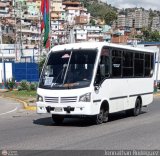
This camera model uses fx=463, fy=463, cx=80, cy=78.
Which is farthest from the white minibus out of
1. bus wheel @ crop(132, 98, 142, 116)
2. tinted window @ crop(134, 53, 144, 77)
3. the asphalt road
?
bus wheel @ crop(132, 98, 142, 116)

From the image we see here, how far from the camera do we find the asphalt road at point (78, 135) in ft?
36.2

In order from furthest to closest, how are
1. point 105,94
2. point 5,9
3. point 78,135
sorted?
point 5,9, point 105,94, point 78,135

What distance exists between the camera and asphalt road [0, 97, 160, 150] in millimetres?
11031

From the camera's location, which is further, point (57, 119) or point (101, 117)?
point (57, 119)

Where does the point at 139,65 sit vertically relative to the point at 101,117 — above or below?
above

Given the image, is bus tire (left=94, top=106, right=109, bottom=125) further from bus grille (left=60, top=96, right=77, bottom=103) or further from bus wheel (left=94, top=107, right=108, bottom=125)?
bus grille (left=60, top=96, right=77, bottom=103)

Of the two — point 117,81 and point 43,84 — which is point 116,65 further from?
point 43,84

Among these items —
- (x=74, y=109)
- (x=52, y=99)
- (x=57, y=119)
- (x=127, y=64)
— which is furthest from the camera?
(x=127, y=64)

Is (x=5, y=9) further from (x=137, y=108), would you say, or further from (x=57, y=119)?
(x=57, y=119)

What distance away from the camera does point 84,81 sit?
15.6 metres

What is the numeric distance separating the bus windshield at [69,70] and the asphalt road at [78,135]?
1464mm

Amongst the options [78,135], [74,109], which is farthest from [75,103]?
[78,135]

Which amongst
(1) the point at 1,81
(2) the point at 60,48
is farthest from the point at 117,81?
(1) the point at 1,81

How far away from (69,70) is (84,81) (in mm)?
719
